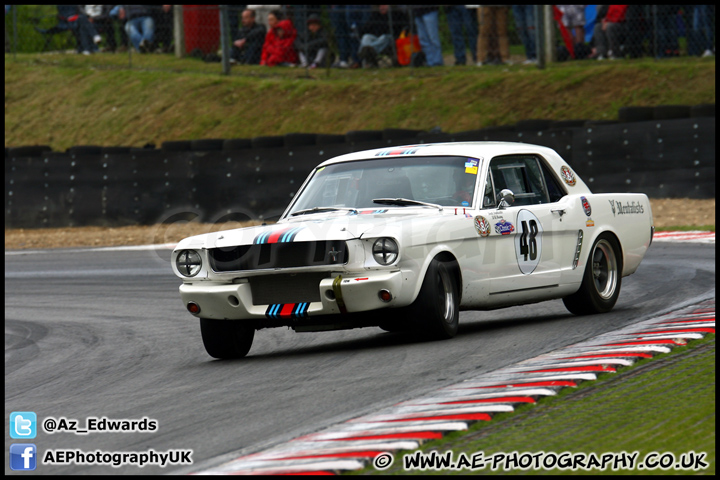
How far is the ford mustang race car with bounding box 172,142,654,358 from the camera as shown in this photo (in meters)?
6.67

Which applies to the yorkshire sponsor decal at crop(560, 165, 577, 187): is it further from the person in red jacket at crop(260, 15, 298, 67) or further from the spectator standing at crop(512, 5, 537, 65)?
the person in red jacket at crop(260, 15, 298, 67)

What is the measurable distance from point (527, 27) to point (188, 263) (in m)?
15.7

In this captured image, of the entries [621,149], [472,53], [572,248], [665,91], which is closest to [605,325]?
[572,248]

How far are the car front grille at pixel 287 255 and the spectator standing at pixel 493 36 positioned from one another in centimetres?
Result: 1491

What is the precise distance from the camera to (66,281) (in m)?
14.0

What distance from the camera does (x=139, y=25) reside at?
83.3 ft

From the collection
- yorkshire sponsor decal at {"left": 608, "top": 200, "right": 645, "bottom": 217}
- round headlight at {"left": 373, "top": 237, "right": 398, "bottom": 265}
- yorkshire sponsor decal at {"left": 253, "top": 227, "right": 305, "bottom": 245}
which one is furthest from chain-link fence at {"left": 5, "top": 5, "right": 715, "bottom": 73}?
yorkshire sponsor decal at {"left": 253, "top": 227, "right": 305, "bottom": 245}

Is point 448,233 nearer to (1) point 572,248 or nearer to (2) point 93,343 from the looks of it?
(1) point 572,248

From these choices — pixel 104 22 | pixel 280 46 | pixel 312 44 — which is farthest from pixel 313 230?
pixel 104 22

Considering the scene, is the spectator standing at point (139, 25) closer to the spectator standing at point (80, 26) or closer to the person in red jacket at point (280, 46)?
the spectator standing at point (80, 26)

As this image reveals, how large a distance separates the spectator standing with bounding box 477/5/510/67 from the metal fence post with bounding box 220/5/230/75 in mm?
5452

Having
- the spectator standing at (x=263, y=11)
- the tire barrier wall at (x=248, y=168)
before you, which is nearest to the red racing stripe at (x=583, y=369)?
the tire barrier wall at (x=248, y=168)

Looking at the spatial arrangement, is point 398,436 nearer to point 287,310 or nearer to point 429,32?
point 287,310

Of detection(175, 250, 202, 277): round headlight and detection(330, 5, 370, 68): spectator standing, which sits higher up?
detection(330, 5, 370, 68): spectator standing
